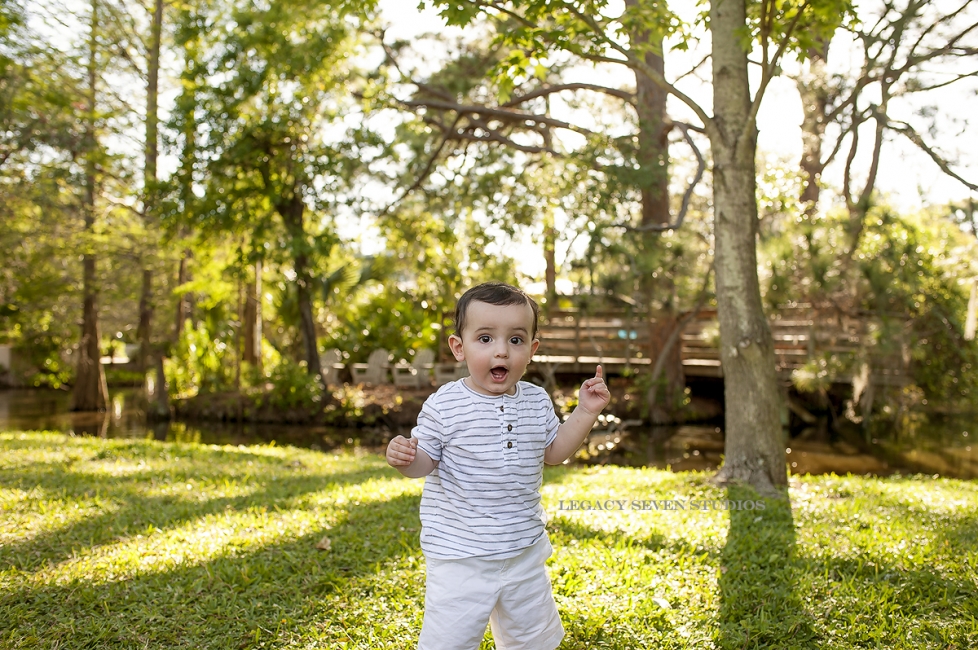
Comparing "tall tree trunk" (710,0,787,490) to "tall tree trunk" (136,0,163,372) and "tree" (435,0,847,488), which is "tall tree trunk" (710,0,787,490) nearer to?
"tree" (435,0,847,488)

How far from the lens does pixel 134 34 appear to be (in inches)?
707

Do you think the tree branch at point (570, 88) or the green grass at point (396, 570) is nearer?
the green grass at point (396, 570)

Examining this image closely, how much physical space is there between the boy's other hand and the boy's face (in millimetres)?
324

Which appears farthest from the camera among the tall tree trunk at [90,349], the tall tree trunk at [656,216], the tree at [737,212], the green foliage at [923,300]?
the tall tree trunk at [90,349]

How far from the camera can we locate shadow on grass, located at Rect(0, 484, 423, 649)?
2.86 m

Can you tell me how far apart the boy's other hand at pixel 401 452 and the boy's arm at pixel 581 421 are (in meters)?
0.47

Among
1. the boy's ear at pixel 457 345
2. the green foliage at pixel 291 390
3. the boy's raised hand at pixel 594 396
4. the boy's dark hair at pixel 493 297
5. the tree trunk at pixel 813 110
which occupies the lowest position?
the green foliage at pixel 291 390

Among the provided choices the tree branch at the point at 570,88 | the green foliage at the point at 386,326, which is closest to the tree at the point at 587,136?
the tree branch at the point at 570,88

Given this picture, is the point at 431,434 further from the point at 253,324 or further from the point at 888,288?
the point at 253,324

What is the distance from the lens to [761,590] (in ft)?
10.9

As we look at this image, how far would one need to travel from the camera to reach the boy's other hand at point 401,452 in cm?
215

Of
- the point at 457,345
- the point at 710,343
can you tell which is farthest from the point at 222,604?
the point at 710,343

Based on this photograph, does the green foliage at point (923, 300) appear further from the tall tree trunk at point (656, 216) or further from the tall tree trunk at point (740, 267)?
the tall tree trunk at point (740, 267)

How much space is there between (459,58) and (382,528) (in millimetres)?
9823
